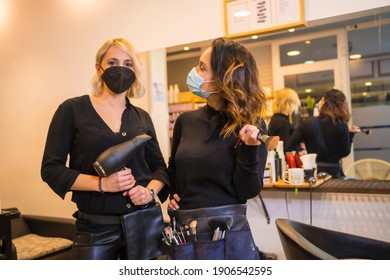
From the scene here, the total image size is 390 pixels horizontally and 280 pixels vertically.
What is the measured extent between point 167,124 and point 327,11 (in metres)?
0.97

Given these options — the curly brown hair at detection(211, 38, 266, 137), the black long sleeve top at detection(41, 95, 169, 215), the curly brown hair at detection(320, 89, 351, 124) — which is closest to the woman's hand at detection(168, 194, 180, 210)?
the black long sleeve top at detection(41, 95, 169, 215)

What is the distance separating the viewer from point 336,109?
6.06ft

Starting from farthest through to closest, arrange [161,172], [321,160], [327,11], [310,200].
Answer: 1. [321,160]
2. [310,200]
3. [327,11]
4. [161,172]

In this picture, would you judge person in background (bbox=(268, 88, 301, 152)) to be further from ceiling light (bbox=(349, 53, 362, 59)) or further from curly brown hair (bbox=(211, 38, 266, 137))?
curly brown hair (bbox=(211, 38, 266, 137))

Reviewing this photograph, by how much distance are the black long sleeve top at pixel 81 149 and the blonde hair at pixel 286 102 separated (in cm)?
126

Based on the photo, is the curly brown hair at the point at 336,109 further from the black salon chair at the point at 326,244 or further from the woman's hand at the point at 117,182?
the woman's hand at the point at 117,182

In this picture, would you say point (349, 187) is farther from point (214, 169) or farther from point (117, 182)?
point (117, 182)

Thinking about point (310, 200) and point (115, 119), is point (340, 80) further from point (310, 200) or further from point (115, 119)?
point (115, 119)

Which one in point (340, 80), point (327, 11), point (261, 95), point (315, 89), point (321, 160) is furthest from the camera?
point (315, 89)

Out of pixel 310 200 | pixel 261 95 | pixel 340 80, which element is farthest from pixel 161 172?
pixel 340 80

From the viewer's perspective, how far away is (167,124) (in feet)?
6.33

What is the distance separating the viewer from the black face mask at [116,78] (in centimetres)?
99

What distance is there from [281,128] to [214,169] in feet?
3.60
